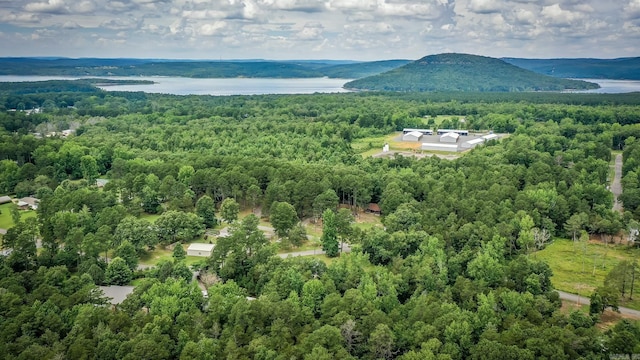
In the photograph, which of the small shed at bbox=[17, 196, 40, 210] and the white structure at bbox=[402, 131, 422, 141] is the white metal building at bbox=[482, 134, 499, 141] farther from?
the small shed at bbox=[17, 196, 40, 210]

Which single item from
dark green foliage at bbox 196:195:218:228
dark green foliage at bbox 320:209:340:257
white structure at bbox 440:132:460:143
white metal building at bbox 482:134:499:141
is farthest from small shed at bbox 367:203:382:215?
white metal building at bbox 482:134:499:141

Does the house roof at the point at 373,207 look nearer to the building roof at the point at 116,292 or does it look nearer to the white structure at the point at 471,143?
the building roof at the point at 116,292

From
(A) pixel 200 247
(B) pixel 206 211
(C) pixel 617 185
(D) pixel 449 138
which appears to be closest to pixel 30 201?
(B) pixel 206 211

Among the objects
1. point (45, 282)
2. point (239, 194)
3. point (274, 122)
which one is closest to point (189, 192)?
point (239, 194)

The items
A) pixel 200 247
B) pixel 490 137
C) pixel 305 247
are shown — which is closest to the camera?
pixel 200 247

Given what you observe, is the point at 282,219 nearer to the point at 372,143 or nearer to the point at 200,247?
the point at 200,247
